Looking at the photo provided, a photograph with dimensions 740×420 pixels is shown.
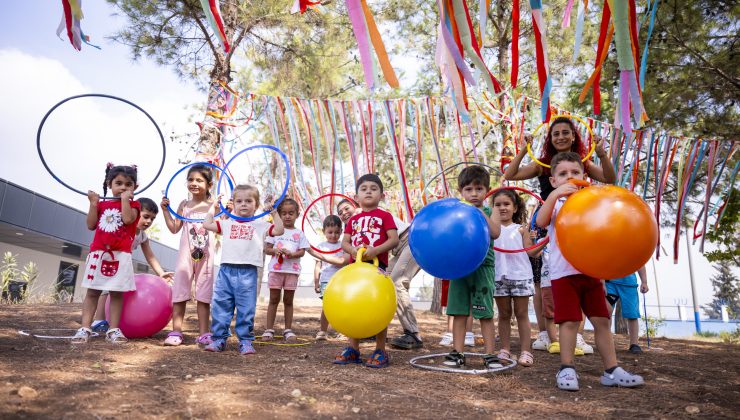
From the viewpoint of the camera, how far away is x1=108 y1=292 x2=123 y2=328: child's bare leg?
3.64 meters

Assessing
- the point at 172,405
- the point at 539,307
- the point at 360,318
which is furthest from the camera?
the point at 539,307

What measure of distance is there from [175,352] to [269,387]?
1.35 meters

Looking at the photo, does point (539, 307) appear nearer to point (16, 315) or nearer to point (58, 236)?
point (16, 315)

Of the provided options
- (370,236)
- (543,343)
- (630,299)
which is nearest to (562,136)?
(370,236)

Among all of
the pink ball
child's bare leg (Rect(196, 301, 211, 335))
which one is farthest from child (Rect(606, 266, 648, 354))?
the pink ball

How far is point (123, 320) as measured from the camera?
12.1 feet

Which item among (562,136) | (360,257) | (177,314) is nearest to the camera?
(360,257)

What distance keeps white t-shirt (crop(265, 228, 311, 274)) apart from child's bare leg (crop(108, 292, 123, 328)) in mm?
1333

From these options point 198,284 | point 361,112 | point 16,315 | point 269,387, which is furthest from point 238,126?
point 269,387

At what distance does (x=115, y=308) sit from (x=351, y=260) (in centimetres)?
190

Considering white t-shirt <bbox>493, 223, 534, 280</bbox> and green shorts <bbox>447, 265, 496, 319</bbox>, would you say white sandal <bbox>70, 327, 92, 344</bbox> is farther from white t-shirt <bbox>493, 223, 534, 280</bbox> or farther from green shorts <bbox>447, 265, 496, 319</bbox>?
white t-shirt <bbox>493, 223, 534, 280</bbox>

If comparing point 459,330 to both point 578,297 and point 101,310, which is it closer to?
point 578,297

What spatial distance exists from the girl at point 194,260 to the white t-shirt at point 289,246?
2.29 ft

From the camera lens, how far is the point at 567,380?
8.02 ft
